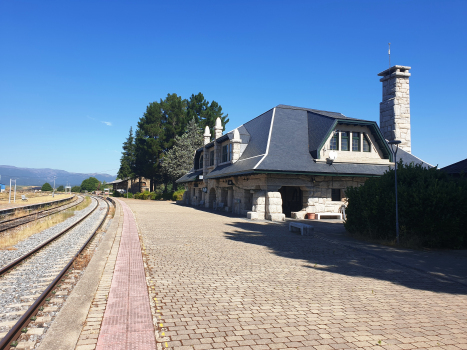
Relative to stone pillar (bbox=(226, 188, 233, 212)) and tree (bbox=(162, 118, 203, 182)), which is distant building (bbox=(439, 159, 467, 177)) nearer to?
stone pillar (bbox=(226, 188, 233, 212))

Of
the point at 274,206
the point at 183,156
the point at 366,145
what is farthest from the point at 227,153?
the point at 183,156

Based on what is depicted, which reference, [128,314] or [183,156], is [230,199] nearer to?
[128,314]

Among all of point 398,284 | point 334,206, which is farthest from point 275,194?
point 398,284

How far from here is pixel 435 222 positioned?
10.7 metres

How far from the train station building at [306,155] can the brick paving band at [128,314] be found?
12187mm

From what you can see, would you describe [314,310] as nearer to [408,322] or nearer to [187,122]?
[408,322]

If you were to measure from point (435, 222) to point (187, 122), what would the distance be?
2009 inches

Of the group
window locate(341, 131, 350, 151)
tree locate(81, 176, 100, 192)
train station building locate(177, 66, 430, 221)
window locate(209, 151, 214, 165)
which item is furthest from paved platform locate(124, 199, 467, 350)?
tree locate(81, 176, 100, 192)

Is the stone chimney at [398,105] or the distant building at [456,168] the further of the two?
the stone chimney at [398,105]

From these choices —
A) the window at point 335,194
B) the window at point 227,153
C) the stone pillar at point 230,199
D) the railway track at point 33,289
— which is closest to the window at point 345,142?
the window at point 335,194

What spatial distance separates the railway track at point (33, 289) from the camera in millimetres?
4508

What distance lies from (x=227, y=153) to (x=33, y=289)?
21355 mm

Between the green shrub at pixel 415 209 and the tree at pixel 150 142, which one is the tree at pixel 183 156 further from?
the green shrub at pixel 415 209

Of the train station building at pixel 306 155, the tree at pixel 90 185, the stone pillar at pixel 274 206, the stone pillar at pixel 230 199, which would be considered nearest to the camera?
the stone pillar at pixel 274 206
